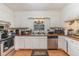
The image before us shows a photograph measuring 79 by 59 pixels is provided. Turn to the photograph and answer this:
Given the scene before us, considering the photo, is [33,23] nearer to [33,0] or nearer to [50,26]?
[50,26]

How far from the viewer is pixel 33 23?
20.2ft

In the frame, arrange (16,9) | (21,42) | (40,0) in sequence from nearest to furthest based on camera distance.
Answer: (40,0)
(21,42)
(16,9)

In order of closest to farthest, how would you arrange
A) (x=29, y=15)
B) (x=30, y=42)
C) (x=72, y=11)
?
(x=72, y=11) → (x=30, y=42) → (x=29, y=15)

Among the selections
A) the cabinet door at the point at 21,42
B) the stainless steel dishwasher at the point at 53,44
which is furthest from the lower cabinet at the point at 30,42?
the stainless steel dishwasher at the point at 53,44

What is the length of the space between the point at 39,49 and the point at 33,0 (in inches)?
181

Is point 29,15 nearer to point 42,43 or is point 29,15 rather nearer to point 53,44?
point 42,43

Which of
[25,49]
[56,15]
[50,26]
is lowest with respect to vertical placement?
[25,49]

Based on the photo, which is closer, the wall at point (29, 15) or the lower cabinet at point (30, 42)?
the lower cabinet at point (30, 42)

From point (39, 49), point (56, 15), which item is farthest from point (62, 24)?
point (39, 49)

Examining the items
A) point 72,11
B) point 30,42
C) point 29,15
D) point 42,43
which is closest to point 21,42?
point 30,42

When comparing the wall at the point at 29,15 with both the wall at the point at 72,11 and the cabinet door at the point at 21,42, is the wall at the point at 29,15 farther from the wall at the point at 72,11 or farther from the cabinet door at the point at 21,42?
the wall at the point at 72,11

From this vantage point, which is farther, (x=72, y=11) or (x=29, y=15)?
(x=29, y=15)

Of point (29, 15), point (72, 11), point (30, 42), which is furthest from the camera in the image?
point (29, 15)

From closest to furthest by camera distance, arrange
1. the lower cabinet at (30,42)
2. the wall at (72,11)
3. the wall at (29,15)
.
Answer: the wall at (72,11) < the lower cabinet at (30,42) < the wall at (29,15)
